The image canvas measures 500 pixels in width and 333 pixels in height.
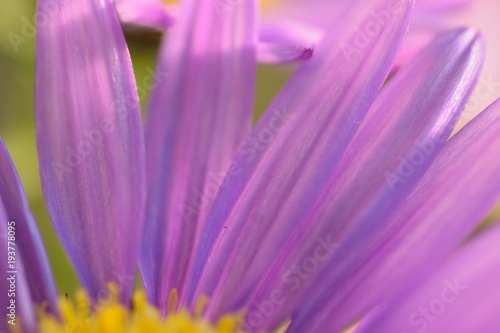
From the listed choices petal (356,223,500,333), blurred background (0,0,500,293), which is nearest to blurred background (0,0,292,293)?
blurred background (0,0,500,293)

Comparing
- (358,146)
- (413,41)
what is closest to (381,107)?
(358,146)

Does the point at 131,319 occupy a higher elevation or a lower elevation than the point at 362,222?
lower

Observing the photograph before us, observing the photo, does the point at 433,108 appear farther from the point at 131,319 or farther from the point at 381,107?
the point at 131,319

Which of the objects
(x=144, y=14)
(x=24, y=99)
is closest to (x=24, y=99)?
(x=24, y=99)

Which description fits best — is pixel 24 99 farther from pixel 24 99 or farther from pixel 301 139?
pixel 301 139

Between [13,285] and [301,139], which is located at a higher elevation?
[301,139]

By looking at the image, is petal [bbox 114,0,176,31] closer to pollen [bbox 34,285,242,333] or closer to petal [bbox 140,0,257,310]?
Answer: petal [bbox 140,0,257,310]

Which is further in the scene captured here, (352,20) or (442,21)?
(442,21)
